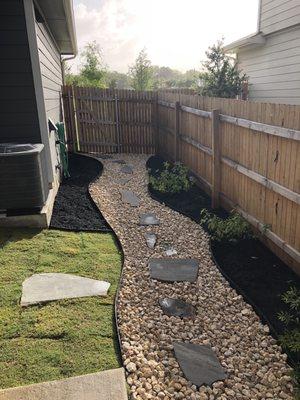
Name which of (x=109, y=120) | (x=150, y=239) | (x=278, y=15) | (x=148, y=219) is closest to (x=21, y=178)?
(x=150, y=239)

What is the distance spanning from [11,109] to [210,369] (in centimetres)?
433

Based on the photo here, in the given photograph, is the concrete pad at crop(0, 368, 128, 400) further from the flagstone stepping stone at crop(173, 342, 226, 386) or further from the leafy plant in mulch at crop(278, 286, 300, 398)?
the leafy plant in mulch at crop(278, 286, 300, 398)

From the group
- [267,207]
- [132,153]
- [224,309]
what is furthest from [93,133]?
[224,309]

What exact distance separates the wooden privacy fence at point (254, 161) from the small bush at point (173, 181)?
321mm

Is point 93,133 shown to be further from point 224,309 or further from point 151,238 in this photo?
point 224,309

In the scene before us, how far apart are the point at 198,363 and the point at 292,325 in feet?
3.31

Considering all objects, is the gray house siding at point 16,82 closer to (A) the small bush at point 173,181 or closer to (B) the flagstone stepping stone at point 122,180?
(B) the flagstone stepping stone at point 122,180

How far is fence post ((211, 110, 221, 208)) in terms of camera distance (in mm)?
5597

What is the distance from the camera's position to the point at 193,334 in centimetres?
302

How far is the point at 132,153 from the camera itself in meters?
11.0

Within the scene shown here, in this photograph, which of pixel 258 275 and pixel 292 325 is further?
pixel 258 275

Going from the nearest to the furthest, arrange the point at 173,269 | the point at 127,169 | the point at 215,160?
the point at 173,269 → the point at 215,160 → the point at 127,169

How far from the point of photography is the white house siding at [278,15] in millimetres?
7305

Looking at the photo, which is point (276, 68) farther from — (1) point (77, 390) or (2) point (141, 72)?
(2) point (141, 72)
